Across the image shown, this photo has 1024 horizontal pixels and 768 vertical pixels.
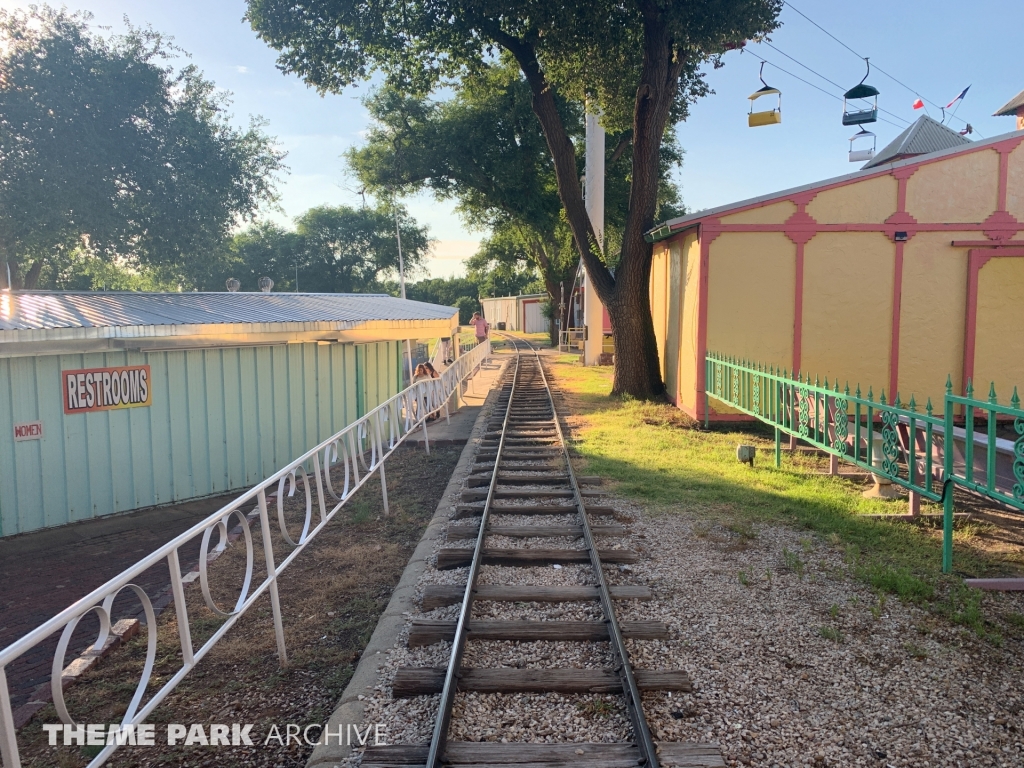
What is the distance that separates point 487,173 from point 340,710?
27335 millimetres

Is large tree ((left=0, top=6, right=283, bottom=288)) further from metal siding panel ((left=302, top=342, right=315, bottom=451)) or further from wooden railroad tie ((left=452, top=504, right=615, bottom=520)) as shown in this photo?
wooden railroad tie ((left=452, top=504, right=615, bottom=520))

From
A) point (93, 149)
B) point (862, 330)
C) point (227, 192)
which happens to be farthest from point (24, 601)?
point (227, 192)

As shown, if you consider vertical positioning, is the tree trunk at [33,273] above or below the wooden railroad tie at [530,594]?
above

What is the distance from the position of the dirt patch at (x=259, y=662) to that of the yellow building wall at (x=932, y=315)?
371 inches

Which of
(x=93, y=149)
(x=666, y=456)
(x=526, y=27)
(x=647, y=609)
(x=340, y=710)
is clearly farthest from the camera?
(x=93, y=149)

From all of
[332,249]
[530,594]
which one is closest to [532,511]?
[530,594]

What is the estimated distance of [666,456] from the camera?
10.5 m

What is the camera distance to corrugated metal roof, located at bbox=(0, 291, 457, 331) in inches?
314

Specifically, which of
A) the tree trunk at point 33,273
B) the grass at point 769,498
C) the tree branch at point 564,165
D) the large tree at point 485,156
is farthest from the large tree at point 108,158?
the grass at point 769,498

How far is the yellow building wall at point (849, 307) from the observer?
12328 millimetres

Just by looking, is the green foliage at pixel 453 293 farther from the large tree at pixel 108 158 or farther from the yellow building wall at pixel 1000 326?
the yellow building wall at pixel 1000 326

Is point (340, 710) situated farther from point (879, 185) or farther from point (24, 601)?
point (879, 185)

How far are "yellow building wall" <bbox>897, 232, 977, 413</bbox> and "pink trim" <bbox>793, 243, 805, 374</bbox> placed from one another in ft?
5.46

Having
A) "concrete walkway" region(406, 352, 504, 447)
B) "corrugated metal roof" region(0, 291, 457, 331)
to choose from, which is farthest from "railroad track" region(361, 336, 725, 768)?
"corrugated metal roof" region(0, 291, 457, 331)
